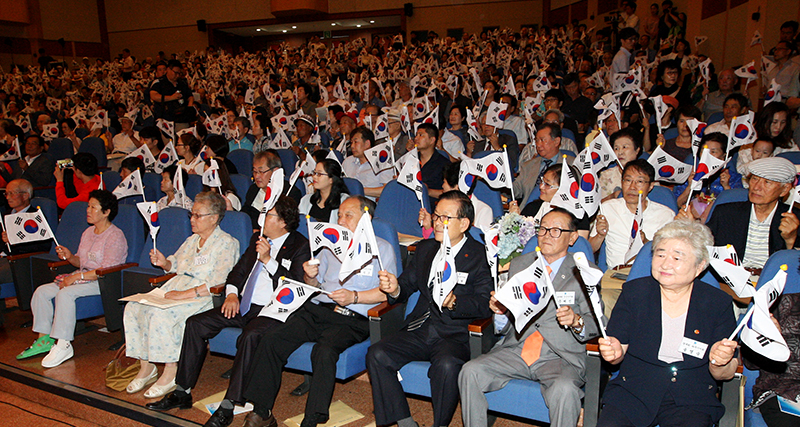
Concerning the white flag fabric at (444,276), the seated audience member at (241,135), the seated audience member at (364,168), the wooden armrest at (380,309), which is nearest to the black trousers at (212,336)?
the wooden armrest at (380,309)

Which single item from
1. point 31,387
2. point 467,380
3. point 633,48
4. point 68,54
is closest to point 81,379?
point 31,387

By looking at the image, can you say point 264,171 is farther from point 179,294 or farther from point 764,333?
point 764,333

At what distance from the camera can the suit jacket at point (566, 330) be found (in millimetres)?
2451

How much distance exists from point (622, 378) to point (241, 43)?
2291cm

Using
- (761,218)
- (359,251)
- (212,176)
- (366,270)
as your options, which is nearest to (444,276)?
(359,251)

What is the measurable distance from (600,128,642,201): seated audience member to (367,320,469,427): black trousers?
6.81 ft

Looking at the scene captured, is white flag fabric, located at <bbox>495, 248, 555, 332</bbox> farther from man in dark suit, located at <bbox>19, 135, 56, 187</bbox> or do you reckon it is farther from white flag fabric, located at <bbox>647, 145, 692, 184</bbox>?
man in dark suit, located at <bbox>19, 135, 56, 187</bbox>

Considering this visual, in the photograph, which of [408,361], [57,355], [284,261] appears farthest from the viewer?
[57,355]

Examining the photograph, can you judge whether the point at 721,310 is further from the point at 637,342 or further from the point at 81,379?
the point at 81,379

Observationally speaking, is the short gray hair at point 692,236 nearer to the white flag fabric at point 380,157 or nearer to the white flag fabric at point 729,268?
the white flag fabric at point 729,268

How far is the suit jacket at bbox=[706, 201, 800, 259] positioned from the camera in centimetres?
300

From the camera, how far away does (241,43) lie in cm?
2255

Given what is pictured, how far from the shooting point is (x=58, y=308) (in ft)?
12.5

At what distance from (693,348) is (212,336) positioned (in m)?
2.51
